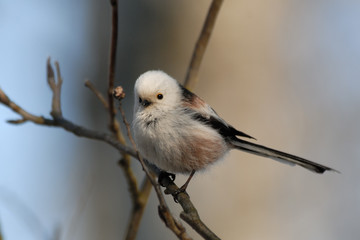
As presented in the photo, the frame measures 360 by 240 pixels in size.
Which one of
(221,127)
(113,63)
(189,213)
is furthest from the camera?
(221,127)

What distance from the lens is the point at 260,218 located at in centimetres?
367

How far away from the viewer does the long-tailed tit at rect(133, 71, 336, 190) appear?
243 centimetres

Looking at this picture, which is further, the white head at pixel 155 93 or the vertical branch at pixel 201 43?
the vertical branch at pixel 201 43

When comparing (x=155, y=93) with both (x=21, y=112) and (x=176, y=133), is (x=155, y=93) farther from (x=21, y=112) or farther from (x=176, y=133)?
(x=21, y=112)

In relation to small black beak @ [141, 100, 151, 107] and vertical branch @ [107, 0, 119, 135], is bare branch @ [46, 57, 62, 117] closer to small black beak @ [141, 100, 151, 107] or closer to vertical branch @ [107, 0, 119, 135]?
vertical branch @ [107, 0, 119, 135]

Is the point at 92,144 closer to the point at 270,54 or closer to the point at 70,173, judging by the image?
the point at 70,173

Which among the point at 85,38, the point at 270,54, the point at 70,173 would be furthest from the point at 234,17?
the point at 70,173

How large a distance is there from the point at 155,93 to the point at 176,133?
0.29m

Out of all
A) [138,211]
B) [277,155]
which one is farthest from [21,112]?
[277,155]

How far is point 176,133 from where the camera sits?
2.48 meters

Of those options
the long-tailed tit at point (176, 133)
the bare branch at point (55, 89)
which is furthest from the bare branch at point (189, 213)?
the bare branch at point (55, 89)

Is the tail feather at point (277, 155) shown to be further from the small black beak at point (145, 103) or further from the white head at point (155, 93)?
the small black beak at point (145, 103)

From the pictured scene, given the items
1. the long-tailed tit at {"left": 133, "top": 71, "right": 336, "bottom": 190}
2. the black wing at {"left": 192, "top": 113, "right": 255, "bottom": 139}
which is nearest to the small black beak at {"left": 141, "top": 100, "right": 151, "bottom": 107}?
the long-tailed tit at {"left": 133, "top": 71, "right": 336, "bottom": 190}

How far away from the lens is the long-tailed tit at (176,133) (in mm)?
2428
